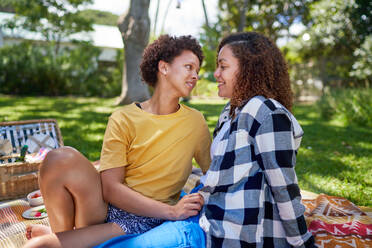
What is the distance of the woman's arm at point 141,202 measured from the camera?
1771mm

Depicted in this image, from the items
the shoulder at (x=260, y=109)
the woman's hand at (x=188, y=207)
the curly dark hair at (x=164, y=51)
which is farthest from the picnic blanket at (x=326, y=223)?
the curly dark hair at (x=164, y=51)

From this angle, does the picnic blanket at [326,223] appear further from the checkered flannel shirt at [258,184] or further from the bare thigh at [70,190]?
the bare thigh at [70,190]

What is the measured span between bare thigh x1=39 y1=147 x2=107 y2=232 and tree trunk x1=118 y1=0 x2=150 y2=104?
288 inches

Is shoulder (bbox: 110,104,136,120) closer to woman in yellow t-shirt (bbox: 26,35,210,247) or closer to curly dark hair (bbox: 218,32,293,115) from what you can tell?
woman in yellow t-shirt (bbox: 26,35,210,247)

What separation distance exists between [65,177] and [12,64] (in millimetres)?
14280

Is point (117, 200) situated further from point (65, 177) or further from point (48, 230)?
point (48, 230)

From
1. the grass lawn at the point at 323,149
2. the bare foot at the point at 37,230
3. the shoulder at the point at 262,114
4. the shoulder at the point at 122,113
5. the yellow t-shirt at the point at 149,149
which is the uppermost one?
the shoulder at the point at 262,114

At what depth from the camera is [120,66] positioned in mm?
15789

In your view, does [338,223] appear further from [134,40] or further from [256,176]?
[134,40]

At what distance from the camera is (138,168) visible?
1.93 m

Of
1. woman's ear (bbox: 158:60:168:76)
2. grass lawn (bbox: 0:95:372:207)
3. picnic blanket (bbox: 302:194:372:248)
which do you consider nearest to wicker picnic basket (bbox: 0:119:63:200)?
grass lawn (bbox: 0:95:372:207)

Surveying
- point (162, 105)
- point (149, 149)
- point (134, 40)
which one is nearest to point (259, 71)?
point (162, 105)

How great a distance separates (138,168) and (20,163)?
179cm

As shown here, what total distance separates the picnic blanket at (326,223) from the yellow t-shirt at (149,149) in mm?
1030
